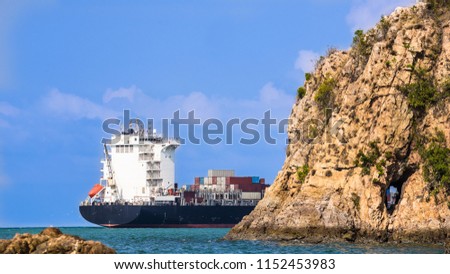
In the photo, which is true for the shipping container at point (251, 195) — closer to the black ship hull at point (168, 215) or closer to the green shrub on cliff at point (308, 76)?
the black ship hull at point (168, 215)

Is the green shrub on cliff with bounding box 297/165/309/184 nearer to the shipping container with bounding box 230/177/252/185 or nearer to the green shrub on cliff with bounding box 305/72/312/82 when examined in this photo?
the green shrub on cliff with bounding box 305/72/312/82

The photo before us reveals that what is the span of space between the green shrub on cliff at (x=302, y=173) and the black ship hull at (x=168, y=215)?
51.0 metres

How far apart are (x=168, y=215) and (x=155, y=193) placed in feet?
15.7

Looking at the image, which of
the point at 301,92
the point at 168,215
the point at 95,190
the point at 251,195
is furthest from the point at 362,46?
the point at 95,190

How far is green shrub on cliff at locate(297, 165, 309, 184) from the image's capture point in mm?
52750

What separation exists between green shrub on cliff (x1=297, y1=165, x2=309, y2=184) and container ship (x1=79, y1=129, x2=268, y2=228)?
50.9 m

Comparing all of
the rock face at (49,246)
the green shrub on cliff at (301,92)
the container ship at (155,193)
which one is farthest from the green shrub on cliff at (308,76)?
the container ship at (155,193)

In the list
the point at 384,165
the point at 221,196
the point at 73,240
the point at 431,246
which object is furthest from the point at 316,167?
the point at 221,196

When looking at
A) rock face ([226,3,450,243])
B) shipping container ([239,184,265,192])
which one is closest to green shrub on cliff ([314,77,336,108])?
rock face ([226,3,450,243])

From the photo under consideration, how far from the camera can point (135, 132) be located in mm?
109312

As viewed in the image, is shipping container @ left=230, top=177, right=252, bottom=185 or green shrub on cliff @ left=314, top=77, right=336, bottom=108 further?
shipping container @ left=230, top=177, right=252, bottom=185

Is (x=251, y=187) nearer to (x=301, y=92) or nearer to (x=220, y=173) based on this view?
(x=220, y=173)

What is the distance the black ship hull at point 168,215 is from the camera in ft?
339

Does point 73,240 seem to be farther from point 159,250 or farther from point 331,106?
point 331,106
